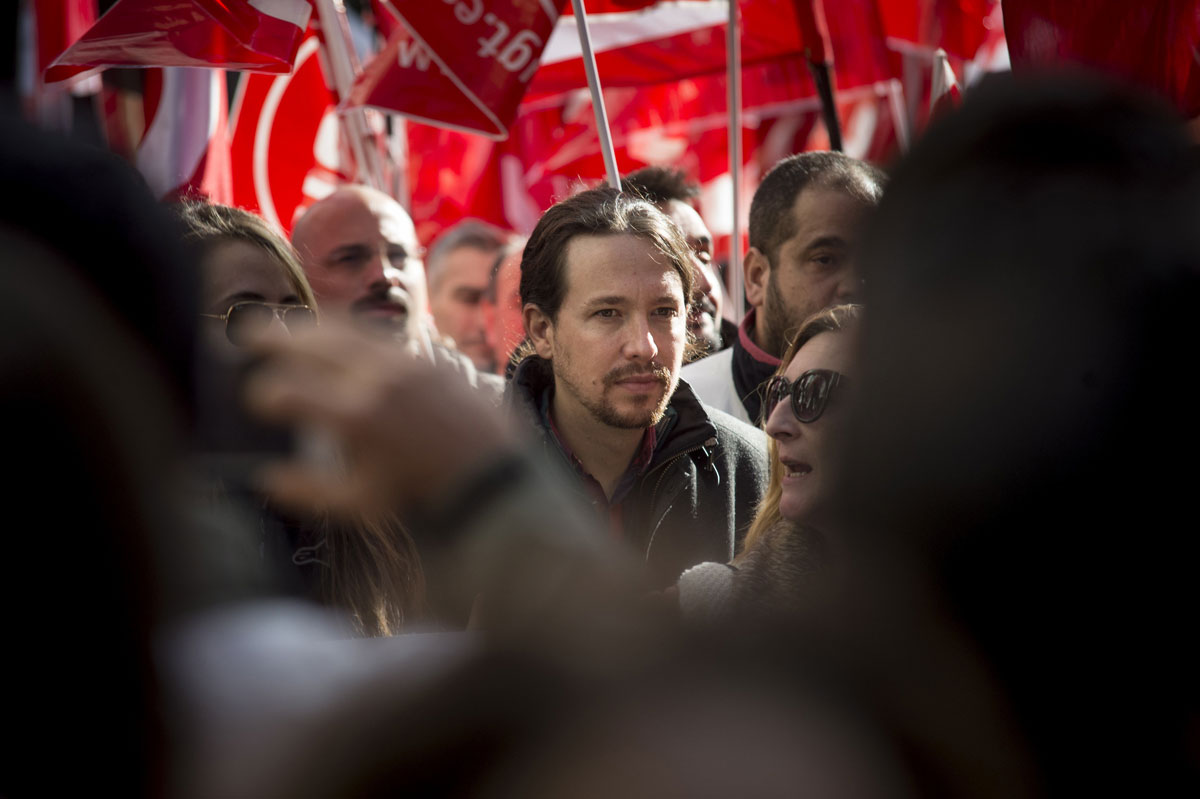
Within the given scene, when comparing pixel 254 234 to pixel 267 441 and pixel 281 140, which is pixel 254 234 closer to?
pixel 267 441

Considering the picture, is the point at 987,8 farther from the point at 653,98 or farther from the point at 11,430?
the point at 11,430

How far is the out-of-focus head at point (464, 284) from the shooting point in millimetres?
6117

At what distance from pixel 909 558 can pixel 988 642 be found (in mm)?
79

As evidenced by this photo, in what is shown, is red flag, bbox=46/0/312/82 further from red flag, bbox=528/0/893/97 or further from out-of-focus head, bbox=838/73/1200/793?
out-of-focus head, bbox=838/73/1200/793

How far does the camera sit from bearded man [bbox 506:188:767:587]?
304 cm

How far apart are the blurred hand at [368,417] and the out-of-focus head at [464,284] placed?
5239 mm

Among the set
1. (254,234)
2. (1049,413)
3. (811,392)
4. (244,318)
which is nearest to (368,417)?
(1049,413)

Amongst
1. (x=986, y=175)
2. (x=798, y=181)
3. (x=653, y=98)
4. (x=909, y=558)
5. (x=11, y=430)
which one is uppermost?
(x=653, y=98)

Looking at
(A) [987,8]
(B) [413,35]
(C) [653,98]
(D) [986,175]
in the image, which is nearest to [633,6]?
(B) [413,35]

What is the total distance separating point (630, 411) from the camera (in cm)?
303

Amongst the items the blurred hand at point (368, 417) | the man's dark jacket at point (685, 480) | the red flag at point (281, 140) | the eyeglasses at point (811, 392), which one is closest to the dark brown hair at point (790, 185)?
the man's dark jacket at point (685, 480)

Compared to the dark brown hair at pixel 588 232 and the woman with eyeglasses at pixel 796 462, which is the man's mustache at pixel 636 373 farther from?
the woman with eyeglasses at pixel 796 462

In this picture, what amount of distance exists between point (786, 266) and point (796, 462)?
5.64 feet

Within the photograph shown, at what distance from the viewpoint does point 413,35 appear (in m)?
3.85
